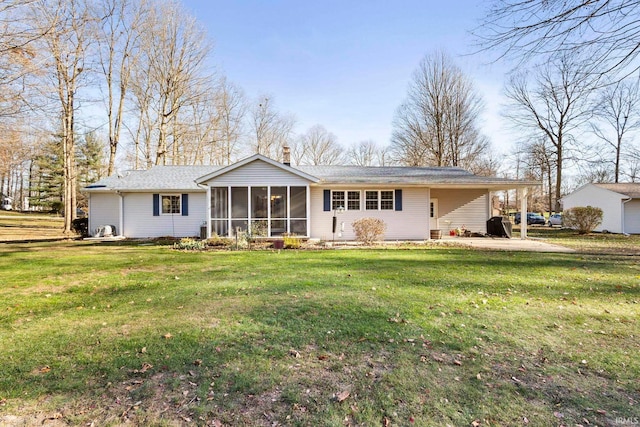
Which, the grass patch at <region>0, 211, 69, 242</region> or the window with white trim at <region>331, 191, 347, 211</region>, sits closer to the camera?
the window with white trim at <region>331, 191, 347, 211</region>

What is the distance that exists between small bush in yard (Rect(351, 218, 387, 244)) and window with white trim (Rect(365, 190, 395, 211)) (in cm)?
121

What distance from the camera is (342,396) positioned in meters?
2.58

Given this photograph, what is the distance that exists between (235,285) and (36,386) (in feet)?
11.6

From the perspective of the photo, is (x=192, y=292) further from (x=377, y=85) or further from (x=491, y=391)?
(x=377, y=85)

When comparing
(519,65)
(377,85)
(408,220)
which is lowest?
(408,220)

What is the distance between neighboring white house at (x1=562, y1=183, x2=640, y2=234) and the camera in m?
20.1

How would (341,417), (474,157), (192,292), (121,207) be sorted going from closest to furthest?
(341,417), (192,292), (121,207), (474,157)

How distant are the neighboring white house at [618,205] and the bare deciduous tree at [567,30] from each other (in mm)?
21343

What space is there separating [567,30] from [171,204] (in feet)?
53.2

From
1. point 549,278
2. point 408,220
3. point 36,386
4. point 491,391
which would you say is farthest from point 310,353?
point 408,220

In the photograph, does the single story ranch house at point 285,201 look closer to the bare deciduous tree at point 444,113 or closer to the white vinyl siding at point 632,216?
the white vinyl siding at point 632,216

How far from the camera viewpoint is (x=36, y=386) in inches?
106

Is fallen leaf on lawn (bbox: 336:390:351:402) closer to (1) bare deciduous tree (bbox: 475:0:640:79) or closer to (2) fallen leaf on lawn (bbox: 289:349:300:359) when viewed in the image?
(2) fallen leaf on lawn (bbox: 289:349:300:359)

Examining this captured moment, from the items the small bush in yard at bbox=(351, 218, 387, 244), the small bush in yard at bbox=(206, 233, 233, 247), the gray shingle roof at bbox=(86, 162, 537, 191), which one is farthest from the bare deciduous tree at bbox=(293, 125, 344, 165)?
the small bush in yard at bbox=(206, 233, 233, 247)
